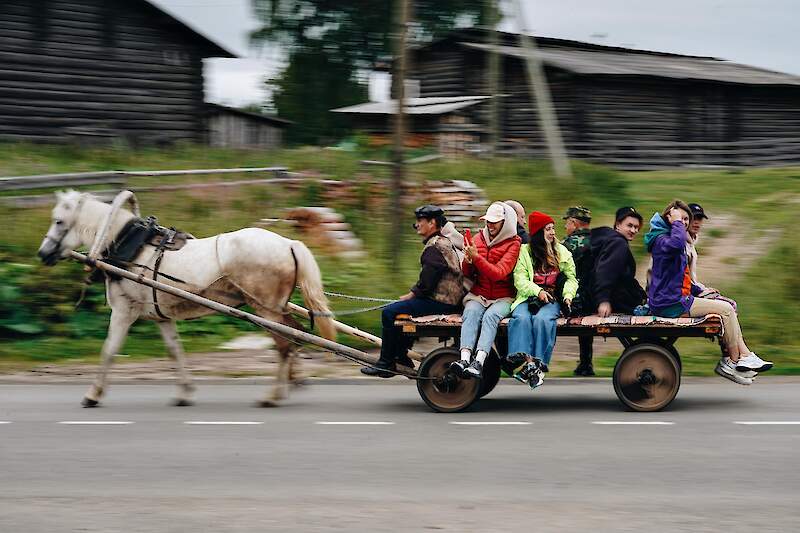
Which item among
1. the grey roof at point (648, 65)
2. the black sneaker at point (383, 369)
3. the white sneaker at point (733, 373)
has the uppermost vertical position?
the grey roof at point (648, 65)

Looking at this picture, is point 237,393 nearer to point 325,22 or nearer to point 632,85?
point 632,85

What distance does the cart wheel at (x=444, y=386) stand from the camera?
31.6 feet

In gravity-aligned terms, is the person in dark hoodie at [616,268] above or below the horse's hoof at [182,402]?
above

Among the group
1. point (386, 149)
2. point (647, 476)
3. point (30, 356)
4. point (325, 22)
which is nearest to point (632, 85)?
point (386, 149)

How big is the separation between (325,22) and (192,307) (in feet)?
125

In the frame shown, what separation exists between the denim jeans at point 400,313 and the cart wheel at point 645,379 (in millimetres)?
1631

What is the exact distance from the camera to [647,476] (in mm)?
7254

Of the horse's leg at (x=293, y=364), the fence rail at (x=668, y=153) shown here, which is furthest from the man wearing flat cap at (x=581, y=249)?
the fence rail at (x=668, y=153)

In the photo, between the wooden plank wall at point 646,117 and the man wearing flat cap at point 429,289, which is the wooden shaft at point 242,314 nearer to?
the man wearing flat cap at point 429,289

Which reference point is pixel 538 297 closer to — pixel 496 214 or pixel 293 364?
pixel 496 214

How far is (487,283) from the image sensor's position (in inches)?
385

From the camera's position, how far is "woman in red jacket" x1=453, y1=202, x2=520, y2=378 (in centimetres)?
934

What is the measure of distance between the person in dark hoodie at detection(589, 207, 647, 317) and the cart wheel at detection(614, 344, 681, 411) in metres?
0.48

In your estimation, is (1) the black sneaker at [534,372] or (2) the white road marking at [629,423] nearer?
(2) the white road marking at [629,423]
